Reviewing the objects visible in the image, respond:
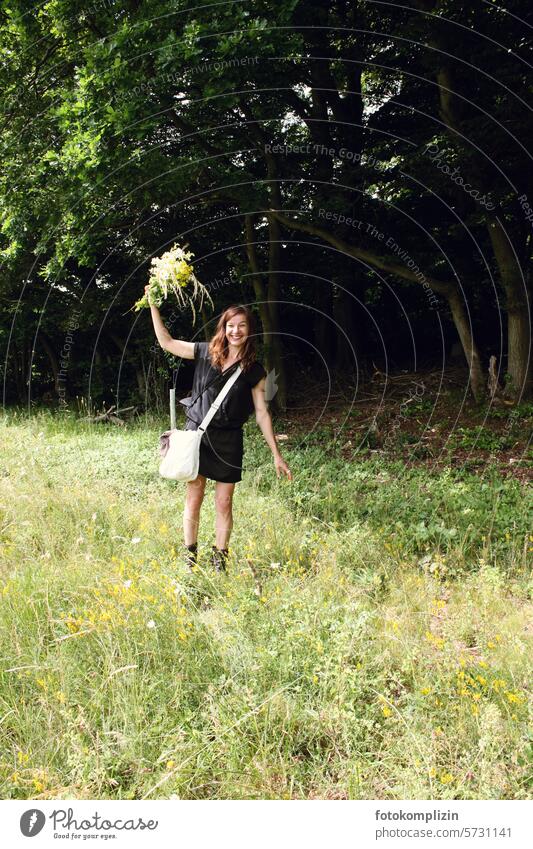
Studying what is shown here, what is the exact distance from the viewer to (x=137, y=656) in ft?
11.0

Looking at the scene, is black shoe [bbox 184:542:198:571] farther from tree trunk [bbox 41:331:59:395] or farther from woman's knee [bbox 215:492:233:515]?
tree trunk [bbox 41:331:59:395]

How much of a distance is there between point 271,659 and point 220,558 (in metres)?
1.46

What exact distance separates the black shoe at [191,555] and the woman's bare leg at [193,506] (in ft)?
0.12

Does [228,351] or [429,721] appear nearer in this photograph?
[429,721]

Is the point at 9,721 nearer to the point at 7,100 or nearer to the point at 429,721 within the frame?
the point at 429,721

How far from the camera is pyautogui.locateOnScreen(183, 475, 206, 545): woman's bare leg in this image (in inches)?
183

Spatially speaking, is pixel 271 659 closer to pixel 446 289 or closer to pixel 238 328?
pixel 238 328

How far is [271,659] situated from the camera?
129 inches

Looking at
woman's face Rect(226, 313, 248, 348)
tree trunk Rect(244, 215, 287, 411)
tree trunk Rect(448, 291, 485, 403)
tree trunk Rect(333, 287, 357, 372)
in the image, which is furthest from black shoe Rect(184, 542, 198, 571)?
tree trunk Rect(333, 287, 357, 372)

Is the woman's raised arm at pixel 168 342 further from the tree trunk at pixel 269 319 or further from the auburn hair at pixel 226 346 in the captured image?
the tree trunk at pixel 269 319

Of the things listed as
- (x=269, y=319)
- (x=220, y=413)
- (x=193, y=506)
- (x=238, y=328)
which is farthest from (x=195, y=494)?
(x=269, y=319)

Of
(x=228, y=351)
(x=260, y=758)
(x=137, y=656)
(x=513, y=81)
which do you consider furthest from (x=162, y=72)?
(x=260, y=758)

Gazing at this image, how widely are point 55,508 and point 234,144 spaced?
643 cm

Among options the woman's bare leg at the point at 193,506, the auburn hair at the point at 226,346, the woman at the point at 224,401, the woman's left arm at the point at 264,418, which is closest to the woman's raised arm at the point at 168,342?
the woman at the point at 224,401
